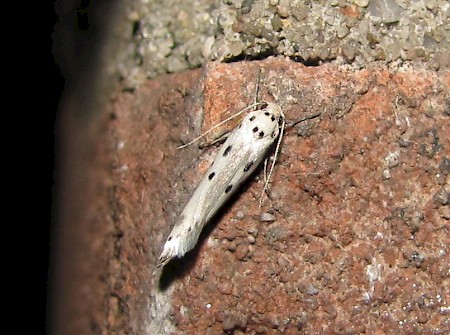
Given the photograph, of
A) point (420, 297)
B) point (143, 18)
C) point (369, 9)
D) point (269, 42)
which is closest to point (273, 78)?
point (269, 42)

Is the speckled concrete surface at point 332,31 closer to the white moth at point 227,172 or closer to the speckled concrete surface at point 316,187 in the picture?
the speckled concrete surface at point 316,187

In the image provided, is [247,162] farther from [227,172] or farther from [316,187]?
[316,187]

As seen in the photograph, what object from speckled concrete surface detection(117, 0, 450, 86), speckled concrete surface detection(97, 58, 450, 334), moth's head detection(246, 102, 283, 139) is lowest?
speckled concrete surface detection(97, 58, 450, 334)

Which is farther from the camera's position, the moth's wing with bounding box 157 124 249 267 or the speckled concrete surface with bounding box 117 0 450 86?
the speckled concrete surface with bounding box 117 0 450 86

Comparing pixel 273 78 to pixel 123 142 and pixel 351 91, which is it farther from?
pixel 123 142

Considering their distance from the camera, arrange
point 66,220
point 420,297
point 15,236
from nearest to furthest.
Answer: point 420,297 < point 66,220 < point 15,236

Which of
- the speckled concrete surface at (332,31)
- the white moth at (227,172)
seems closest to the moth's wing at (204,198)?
the white moth at (227,172)

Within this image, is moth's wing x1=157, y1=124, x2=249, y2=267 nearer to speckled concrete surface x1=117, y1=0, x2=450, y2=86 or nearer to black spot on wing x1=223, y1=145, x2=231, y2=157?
black spot on wing x1=223, y1=145, x2=231, y2=157

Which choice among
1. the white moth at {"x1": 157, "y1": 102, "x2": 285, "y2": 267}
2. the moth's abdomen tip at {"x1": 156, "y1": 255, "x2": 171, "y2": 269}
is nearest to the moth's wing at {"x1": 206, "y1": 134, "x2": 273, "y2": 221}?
the white moth at {"x1": 157, "y1": 102, "x2": 285, "y2": 267}
